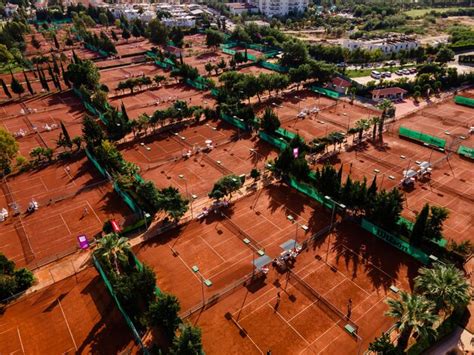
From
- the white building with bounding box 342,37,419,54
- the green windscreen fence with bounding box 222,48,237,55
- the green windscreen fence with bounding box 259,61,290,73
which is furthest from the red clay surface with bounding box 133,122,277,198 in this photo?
the white building with bounding box 342,37,419,54

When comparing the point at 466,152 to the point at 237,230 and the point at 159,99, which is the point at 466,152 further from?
the point at 159,99

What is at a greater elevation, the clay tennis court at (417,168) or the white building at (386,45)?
the white building at (386,45)

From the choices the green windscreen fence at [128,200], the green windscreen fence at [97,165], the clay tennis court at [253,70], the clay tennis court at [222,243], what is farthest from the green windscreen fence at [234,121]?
the clay tennis court at [253,70]

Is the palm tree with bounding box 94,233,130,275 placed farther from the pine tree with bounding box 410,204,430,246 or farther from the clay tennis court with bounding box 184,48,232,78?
the clay tennis court with bounding box 184,48,232,78

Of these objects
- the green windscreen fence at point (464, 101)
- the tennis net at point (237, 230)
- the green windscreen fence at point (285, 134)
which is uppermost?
the green windscreen fence at point (285, 134)

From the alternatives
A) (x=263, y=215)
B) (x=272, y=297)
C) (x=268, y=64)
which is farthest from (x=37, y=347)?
(x=268, y=64)

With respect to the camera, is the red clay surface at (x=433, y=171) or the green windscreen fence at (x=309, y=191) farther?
the green windscreen fence at (x=309, y=191)

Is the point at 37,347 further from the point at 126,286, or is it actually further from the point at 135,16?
the point at 135,16

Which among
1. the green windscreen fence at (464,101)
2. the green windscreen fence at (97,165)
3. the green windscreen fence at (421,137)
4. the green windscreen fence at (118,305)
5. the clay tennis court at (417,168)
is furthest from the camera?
the green windscreen fence at (464,101)

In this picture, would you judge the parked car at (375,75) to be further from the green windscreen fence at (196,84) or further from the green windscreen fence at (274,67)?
the green windscreen fence at (196,84)
